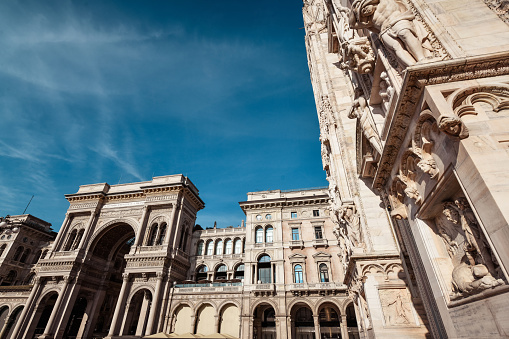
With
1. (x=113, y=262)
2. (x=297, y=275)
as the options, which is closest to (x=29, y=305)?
(x=113, y=262)

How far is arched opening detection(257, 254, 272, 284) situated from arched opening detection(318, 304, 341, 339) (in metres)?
6.80

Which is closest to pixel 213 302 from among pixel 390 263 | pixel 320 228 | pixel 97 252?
pixel 320 228

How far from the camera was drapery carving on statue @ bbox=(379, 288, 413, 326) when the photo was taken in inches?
310

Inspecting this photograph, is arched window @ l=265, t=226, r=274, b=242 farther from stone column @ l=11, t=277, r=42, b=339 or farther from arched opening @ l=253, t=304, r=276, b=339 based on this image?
stone column @ l=11, t=277, r=42, b=339

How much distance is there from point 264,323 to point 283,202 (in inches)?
579

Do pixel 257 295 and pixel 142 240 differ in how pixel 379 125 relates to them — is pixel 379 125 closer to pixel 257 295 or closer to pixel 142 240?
pixel 257 295

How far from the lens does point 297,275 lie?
96.1 feet

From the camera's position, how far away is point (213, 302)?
29234mm

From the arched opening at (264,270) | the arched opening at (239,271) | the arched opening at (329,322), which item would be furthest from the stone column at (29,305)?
the arched opening at (329,322)

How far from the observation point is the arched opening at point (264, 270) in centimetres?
3013

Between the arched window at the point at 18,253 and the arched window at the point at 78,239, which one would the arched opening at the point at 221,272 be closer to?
the arched window at the point at 78,239

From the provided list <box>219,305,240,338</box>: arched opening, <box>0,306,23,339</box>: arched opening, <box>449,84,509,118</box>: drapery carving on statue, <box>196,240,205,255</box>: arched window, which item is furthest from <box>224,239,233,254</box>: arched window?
<box>449,84,509,118</box>: drapery carving on statue

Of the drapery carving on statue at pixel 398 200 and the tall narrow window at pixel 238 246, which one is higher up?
the tall narrow window at pixel 238 246

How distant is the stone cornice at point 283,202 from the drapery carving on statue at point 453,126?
29.9 metres
